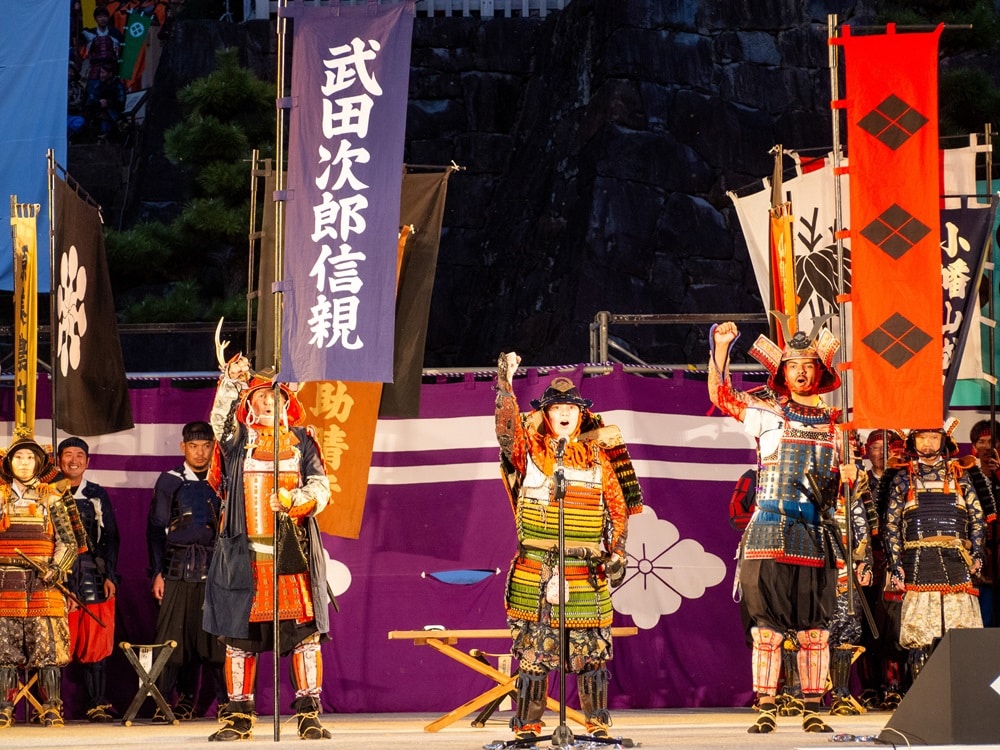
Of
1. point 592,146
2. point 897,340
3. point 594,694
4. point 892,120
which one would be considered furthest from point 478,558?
point 592,146

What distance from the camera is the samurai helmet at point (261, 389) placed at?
23.9ft

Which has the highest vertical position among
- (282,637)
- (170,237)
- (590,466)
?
(170,237)

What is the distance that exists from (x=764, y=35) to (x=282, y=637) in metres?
12.1

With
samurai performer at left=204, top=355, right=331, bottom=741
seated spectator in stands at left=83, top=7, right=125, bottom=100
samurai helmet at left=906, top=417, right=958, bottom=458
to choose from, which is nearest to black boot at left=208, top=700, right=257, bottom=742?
samurai performer at left=204, top=355, right=331, bottom=741

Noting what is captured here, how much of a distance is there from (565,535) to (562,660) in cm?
68

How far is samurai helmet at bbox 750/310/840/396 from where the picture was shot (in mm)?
7203

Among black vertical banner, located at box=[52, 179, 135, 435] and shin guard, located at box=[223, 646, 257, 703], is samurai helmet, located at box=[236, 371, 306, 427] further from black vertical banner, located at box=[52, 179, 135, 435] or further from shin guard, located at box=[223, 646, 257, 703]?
A: black vertical banner, located at box=[52, 179, 135, 435]

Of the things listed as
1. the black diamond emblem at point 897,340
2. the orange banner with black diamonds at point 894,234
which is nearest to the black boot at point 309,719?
the orange banner with black diamonds at point 894,234

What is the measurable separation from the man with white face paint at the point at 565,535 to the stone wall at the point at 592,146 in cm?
885

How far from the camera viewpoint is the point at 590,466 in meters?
6.73

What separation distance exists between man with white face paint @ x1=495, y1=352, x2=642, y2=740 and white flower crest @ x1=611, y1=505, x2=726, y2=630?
7.60ft

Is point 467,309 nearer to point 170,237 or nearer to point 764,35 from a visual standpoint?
point 170,237

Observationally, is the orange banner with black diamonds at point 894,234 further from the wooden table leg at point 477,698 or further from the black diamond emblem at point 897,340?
the wooden table leg at point 477,698

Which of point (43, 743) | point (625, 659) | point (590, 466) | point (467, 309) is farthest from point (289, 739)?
point (467, 309)
